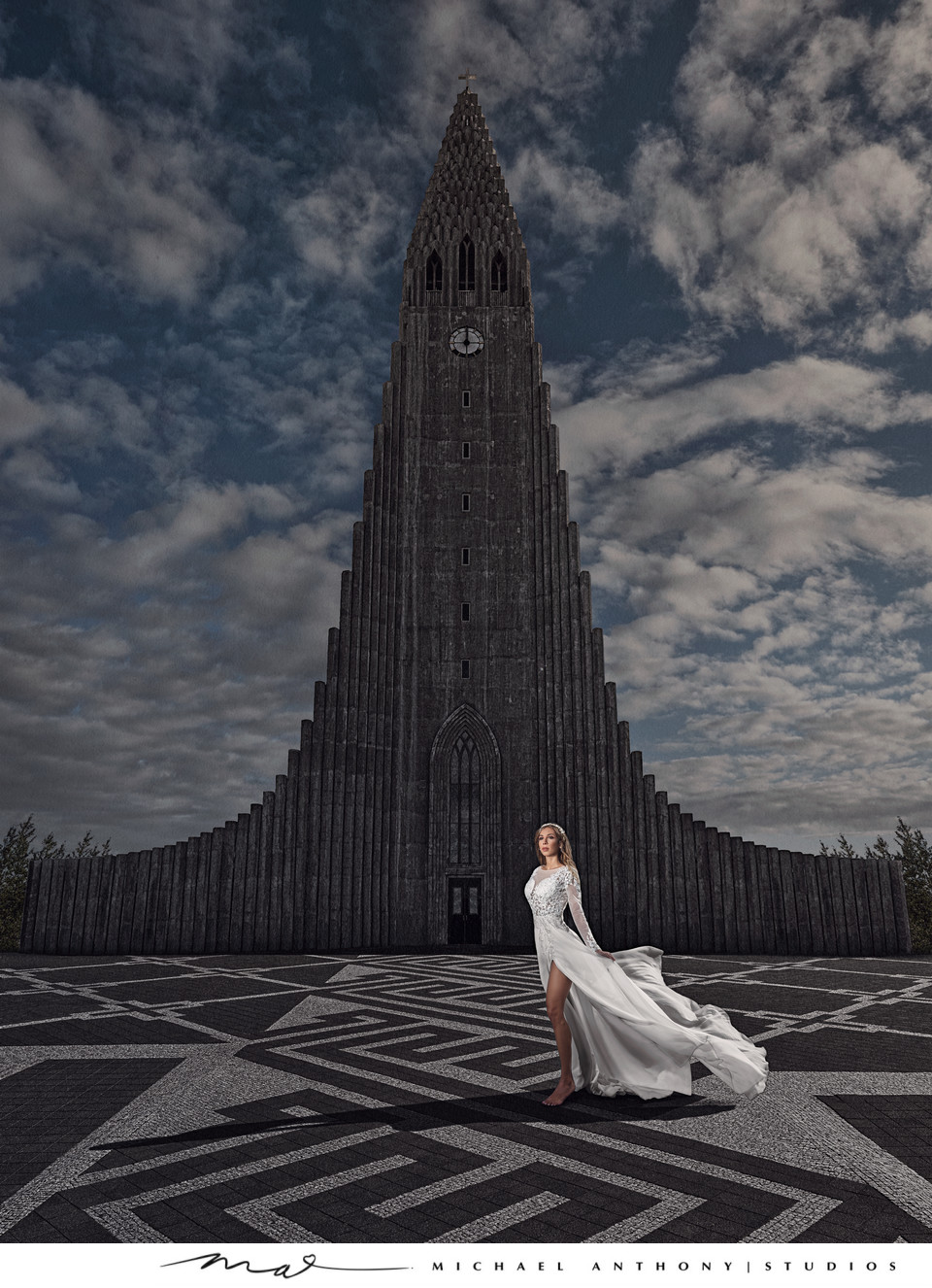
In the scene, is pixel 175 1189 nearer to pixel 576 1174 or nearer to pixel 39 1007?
pixel 576 1174

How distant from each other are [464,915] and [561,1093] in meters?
22.0

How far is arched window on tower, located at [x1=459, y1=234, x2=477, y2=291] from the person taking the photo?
3553cm

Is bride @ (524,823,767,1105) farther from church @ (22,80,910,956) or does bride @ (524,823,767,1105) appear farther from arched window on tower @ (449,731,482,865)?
arched window on tower @ (449,731,482,865)

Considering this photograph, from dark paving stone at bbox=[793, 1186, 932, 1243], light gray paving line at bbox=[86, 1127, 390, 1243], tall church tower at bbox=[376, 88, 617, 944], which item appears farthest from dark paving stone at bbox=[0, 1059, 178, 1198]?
tall church tower at bbox=[376, 88, 617, 944]

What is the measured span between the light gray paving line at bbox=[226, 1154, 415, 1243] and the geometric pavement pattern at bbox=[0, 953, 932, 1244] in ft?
0.06

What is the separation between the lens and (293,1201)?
192 inches

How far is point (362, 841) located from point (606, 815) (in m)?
9.14

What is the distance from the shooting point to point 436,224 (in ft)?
119

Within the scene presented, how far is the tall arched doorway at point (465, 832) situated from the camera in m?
28.2

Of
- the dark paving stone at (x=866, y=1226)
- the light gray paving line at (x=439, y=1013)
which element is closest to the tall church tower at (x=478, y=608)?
the light gray paving line at (x=439, y=1013)

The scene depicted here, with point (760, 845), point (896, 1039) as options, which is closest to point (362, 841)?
point (760, 845)

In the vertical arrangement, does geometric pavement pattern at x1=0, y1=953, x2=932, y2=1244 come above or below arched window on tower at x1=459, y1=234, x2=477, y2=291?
below

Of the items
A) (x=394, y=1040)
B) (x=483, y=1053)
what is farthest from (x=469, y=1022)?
(x=483, y=1053)
